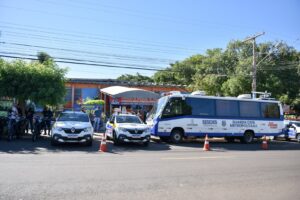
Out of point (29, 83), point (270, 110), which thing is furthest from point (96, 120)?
point (270, 110)

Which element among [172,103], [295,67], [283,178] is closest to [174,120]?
[172,103]

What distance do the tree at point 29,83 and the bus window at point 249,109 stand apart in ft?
38.8

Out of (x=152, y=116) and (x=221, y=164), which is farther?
(x=152, y=116)

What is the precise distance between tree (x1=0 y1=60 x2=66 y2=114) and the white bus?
6.16 m

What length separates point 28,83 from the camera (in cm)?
2014

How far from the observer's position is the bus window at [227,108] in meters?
22.4

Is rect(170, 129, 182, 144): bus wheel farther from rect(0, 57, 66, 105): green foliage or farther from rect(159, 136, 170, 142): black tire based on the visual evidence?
rect(0, 57, 66, 105): green foliage

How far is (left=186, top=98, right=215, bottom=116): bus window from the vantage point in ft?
70.4

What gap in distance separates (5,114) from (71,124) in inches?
208

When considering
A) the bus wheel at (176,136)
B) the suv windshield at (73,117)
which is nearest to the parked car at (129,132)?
the suv windshield at (73,117)

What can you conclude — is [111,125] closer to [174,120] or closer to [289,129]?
[174,120]

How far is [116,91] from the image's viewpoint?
2923 cm

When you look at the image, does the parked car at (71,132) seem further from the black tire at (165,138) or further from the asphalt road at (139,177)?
the black tire at (165,138)

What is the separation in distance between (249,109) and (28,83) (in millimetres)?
14124
